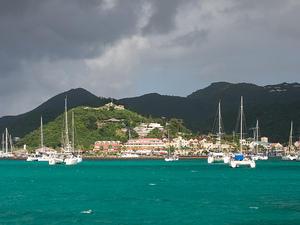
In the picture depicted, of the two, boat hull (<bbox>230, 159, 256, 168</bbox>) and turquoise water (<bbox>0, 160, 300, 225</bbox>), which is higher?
turquoise water (<bbox>0, 160, 300, 225</bbox>)

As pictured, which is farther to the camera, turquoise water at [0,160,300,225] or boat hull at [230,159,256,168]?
boat hull at [230,159,256,168]

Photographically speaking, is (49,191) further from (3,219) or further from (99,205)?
(3,219)

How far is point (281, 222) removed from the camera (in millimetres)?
45156

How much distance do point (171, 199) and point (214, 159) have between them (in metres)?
139

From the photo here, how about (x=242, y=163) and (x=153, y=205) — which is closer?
(x=153, y=205)

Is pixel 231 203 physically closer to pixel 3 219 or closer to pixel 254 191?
pixel 254 191

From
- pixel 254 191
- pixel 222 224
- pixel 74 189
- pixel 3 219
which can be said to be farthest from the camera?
pixel 74 189

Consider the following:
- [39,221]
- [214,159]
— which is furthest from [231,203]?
[214,159]

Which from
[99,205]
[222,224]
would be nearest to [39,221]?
[99,205]

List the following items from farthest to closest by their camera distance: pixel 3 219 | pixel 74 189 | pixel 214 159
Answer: pixel 214 159 < pixel 74 189 < pixel 3 219

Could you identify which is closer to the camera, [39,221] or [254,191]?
[39,221]

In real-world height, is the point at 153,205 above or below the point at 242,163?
above

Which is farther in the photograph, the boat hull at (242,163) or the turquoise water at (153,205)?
the boat hull at (242,163)

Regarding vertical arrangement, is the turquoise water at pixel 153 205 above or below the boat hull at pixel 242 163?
above
